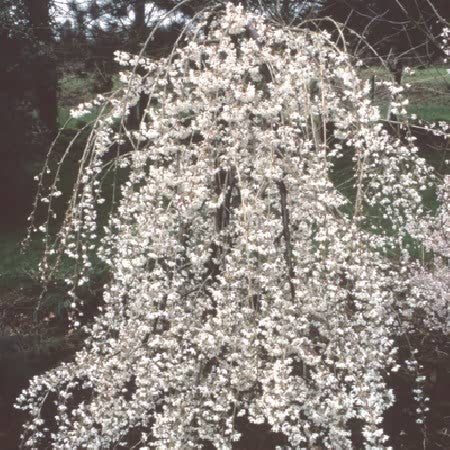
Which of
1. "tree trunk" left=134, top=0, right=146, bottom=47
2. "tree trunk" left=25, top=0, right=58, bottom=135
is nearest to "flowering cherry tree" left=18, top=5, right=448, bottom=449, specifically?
"tree trunk" left=25, top=0, right=58, bottom=135

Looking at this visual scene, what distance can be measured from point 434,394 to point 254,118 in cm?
288

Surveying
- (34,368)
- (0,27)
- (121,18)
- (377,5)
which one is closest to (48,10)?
(121,18)

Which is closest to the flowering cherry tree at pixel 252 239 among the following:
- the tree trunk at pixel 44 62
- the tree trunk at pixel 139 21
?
the tree trunk at pixel 44 62

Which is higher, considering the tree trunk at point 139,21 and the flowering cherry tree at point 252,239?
the tree trunk at point 139,21

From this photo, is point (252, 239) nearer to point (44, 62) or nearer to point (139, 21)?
point (44, 62)

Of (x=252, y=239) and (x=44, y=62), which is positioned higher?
(x=44, y=62)

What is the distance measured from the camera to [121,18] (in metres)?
9.17

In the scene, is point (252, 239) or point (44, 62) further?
point (44, 62)

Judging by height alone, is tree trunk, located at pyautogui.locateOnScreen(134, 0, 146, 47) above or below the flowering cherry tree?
above

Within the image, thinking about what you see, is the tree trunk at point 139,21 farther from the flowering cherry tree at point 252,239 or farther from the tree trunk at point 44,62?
the flowering cherry tree at point 252,239

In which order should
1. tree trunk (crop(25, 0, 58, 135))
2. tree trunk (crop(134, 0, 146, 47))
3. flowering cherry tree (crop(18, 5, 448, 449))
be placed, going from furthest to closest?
tree trunk (crop(134, 0, 146, 47)) < tree trunk (crop(25, 0, 58, 135)) < flowering cherry tree (crop(18, 5, 448, 449))

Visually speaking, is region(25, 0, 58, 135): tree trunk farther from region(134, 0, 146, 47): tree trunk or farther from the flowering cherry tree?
the flowering cherry tree

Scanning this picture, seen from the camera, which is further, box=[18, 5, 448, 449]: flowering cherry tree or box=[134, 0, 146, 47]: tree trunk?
box=[134, 0, 146, 47]: tree trunk

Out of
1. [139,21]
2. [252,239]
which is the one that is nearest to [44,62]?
[139,21]
